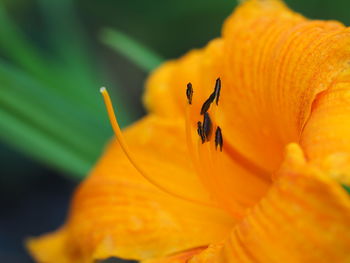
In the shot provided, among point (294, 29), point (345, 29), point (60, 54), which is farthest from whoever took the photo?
point (60, 54)

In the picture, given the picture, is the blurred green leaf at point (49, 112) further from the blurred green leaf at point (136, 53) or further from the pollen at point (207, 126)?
the pollen at point (207, 126)

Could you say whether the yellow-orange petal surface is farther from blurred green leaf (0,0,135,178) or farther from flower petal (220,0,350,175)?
blurred green leaf (0,0,135,178)

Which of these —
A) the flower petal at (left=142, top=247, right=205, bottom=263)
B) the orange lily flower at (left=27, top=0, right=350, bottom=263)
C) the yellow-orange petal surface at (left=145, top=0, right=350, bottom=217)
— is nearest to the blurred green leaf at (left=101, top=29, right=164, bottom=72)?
the orange lily flower at (left=27, top=0, right=350, bottom=263)

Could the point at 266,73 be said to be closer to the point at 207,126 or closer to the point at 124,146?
the point at 207,126

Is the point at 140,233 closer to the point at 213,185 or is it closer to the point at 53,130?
the point at 213,185

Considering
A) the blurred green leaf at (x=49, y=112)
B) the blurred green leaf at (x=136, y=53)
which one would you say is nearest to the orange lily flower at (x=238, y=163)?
the blurred green leaf at (x=136, y=53)

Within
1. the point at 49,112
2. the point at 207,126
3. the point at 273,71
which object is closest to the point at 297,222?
the point at 207,126

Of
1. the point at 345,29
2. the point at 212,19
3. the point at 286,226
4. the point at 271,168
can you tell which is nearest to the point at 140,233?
the point at 271,168
